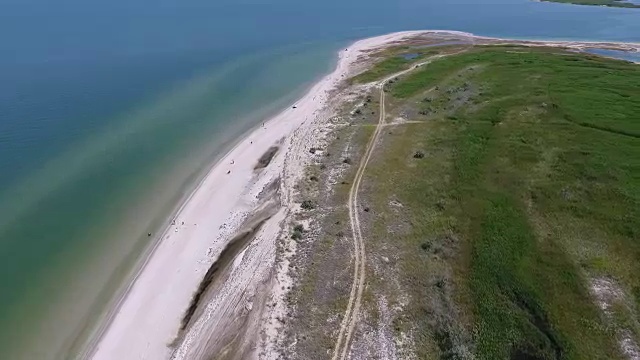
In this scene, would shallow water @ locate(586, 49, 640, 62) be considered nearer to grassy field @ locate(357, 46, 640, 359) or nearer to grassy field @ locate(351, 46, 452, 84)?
grassy field @ locate(351, 46, 452, 84)

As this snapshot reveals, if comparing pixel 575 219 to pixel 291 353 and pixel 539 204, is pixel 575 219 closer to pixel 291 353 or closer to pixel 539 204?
pixel 539 204

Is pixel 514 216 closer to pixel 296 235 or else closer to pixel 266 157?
pixel 296 235

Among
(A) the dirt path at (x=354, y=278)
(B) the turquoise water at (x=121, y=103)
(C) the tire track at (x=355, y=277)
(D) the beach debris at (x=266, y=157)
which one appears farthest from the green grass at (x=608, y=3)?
(D) the beach debris at (x=266, y=157)

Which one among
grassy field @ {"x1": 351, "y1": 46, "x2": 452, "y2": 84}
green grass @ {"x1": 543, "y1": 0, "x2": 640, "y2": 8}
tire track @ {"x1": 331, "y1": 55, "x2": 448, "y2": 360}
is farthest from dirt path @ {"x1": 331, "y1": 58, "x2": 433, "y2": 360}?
green grass @ {"x1": 543, "y1": 0, "x2": 640, "y2": 8}

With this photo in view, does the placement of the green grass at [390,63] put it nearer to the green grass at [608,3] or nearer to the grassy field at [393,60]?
the grassy field at [393,60]

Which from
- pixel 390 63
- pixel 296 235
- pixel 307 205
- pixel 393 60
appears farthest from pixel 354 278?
pixel 393 60
